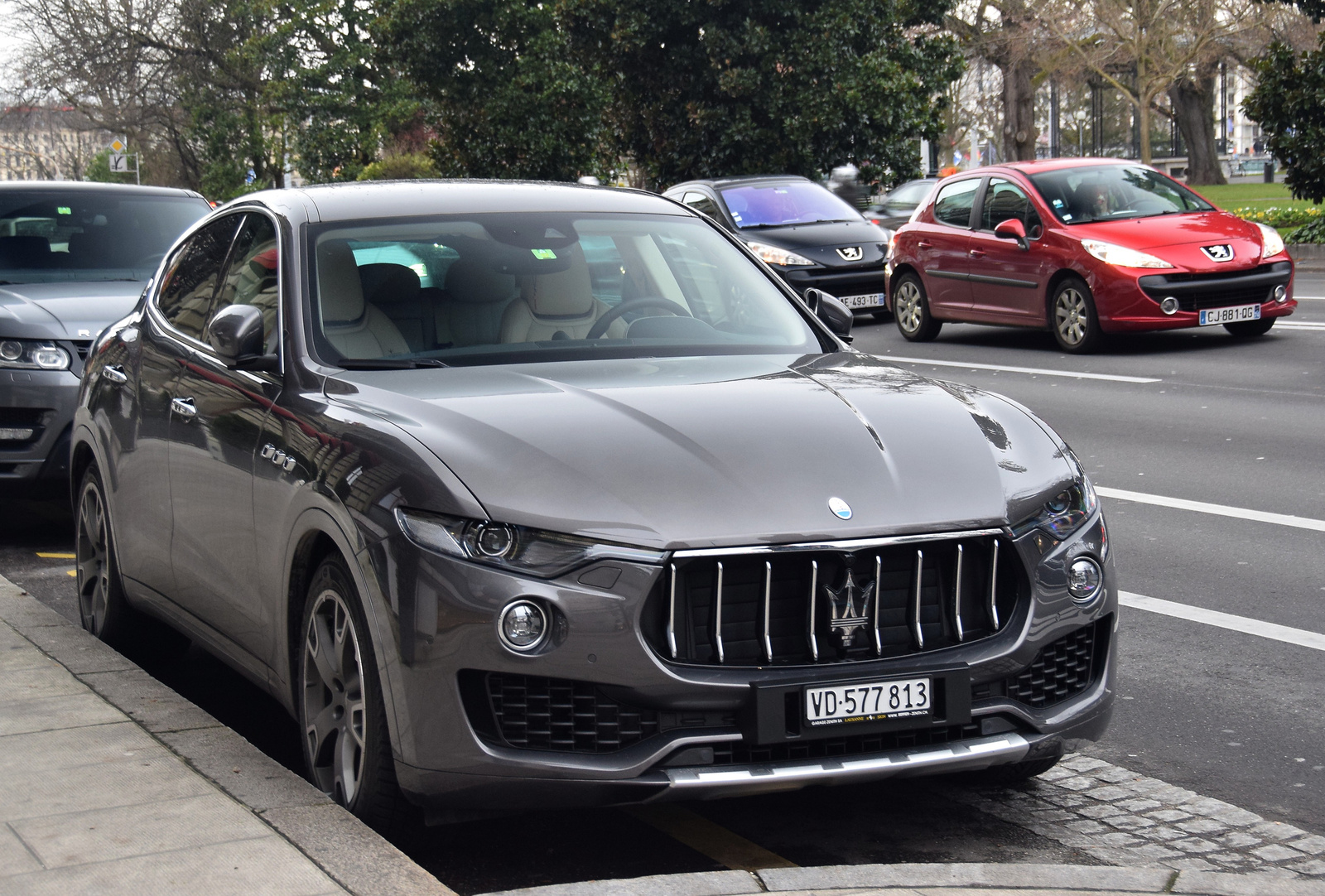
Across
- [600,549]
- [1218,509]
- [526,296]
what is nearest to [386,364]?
[526,296]

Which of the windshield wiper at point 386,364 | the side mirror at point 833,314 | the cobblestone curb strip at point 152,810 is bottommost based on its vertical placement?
the cobblestone curb strip at point 152,810

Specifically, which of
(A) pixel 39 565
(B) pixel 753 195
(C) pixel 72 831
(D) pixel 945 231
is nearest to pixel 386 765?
(C) pixel 72 831

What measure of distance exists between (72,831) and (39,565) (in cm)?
469

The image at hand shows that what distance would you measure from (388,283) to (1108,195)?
469 inches

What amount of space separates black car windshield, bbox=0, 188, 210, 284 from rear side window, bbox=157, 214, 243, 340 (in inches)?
148

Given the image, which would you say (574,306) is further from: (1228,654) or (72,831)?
(1228,654)

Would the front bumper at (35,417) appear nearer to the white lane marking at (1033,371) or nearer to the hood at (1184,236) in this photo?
the white lane marking at (1033,371)

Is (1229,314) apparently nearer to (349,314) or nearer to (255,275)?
(255,275)

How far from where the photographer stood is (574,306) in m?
5.04

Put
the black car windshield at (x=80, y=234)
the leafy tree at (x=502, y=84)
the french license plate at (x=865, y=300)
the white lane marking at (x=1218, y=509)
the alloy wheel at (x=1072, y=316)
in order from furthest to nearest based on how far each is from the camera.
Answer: the leafy tree at (x=502, y=84) < the french license plate at (x=865, y=300) < the alloy wheel at (x=1072, y=316) < the black car windshield at (x=80, y=234) < the white lane marking at (x=1218, y=509)

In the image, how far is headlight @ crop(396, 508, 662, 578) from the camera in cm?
359

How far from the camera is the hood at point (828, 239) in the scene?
18.9 meters

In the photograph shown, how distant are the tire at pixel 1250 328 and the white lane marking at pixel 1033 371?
1913mm

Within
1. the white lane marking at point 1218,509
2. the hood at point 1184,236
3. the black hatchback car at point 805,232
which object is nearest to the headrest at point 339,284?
the white lane marking at point 1218,509
